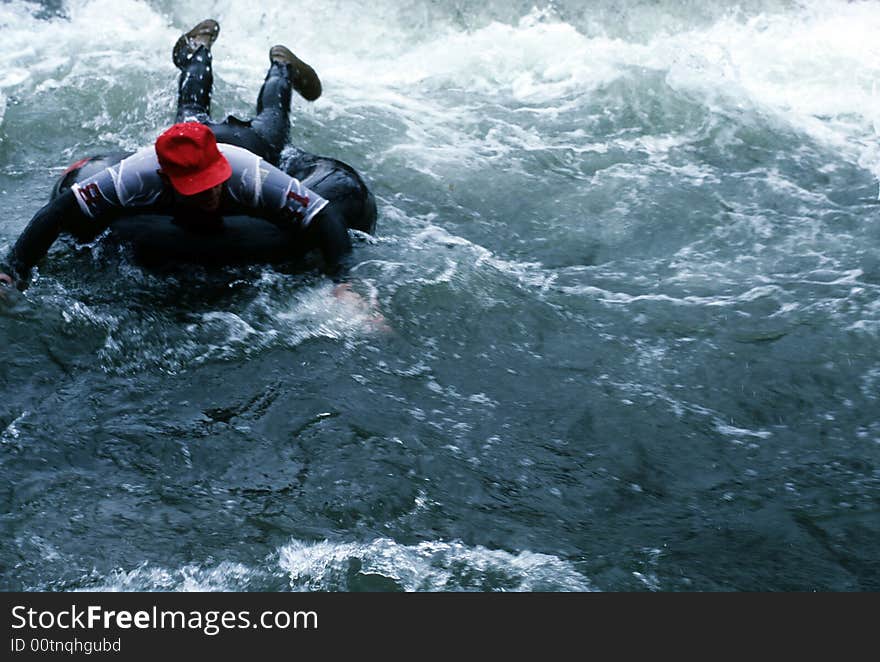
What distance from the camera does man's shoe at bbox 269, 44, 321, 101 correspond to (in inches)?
250

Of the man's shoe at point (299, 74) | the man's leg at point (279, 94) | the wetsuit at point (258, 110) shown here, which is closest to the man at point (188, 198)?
the wetsuit at point (258, 110)

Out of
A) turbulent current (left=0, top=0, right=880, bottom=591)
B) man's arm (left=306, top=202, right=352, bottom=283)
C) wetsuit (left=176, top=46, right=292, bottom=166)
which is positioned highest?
wetsuit (left=176, top=46, right=292, bottom=166)

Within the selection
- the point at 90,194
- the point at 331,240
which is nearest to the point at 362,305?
the point at 331,240

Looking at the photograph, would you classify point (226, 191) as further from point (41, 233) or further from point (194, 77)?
point (194, 77)

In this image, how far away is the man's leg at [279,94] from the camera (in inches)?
226

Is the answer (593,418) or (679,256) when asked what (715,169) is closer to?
(679,256)

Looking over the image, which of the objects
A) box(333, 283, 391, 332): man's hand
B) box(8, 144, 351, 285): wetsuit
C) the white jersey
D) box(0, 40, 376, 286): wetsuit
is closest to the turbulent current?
box(333, 283, 391, 332): man's hand

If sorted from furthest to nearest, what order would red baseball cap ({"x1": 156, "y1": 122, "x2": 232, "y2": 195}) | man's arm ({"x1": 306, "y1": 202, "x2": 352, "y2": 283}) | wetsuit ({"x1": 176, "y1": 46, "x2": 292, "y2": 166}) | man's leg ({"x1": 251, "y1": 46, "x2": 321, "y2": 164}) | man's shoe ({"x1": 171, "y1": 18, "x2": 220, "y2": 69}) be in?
man's shoe ({"x1": 171, "y1": 18, "x2": 220, "y2": 69})
man's leg ({"x1": 251, "y1": 46, "x2": 321, "y2": 164})
wetsuit ({"x1": 176, "y1": 46, "x2": 292, "y2": 166})
man's arm ({"x1": 306, "y1": 202, "x2": 352, "y2": 283})
red baseball cap ({"x1": 156, "y1": 122, "x2": 232, "y2": 195})

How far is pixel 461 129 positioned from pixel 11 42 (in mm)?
3351

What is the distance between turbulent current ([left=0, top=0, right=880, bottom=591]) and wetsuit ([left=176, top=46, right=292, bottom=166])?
1.92 ft

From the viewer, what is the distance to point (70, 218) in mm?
4645

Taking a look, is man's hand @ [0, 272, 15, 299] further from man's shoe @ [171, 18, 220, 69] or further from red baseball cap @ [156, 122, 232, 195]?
man's shoe @ [171, 18, 220, 69]

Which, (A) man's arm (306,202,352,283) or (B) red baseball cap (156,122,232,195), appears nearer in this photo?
(B) red baseball cap (156,122,232,195)

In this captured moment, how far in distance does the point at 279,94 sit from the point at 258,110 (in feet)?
0.45
